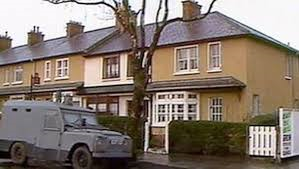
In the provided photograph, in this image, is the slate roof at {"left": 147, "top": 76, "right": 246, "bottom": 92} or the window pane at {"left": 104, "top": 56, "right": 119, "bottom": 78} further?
the window pane at {"left": 104, "top": 56, "right": 119, "bottom": 78}

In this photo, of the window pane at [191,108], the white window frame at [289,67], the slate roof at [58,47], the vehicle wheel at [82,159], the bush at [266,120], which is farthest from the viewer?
the slate roof at [58,47]

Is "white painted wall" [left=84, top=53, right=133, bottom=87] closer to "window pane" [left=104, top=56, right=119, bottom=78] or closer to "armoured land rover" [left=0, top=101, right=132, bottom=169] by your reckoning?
"window pane" [left=104, top=56, right=119, bottom=78]

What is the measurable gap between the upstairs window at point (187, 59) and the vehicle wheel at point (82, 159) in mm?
13518

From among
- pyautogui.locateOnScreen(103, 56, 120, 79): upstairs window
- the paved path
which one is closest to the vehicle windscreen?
the paved path

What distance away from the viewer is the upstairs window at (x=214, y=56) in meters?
27.0

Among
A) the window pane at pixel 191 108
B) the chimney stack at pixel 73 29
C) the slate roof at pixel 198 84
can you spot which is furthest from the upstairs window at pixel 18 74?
the window pane at pixel 191 108

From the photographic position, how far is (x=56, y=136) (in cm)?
1622

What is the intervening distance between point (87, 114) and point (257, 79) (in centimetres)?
1244

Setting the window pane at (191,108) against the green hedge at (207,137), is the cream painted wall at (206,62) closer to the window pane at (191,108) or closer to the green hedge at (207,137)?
the window pane at (191,108)

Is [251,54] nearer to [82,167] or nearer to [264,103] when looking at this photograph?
[264,103]

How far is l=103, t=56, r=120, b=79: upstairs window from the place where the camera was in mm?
32188

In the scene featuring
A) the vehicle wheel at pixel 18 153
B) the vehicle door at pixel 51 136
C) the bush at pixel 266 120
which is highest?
the bush at pixel 266 120

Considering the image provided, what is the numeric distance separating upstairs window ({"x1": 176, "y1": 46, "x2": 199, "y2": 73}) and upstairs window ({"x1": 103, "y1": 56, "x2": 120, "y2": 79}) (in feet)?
16.0

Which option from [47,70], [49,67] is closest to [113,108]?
[49,67]
